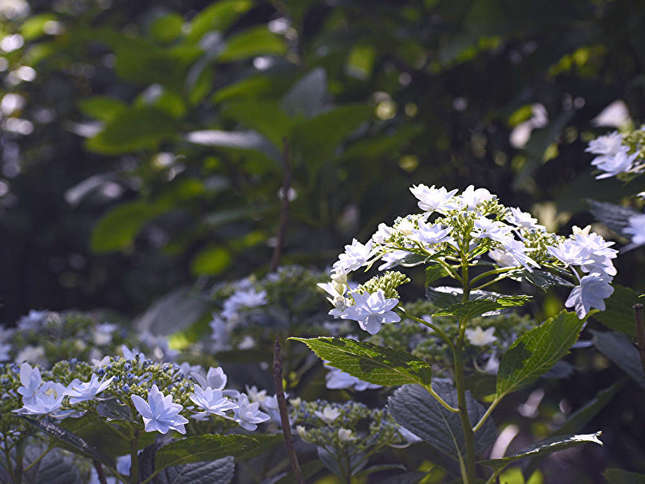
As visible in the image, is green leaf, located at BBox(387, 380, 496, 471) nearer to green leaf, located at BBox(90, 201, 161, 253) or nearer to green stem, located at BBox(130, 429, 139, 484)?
green stem, located at BBox(130, 429, 139, 484)

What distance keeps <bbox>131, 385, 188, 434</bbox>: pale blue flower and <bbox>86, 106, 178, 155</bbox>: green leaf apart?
2.99 ft

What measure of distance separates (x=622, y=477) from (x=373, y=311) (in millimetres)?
283

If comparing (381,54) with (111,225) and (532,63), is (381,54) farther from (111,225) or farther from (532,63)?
(111,225)

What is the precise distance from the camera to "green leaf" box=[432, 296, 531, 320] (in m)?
→ 0.45

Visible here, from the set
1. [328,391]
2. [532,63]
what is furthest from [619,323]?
[532,63]

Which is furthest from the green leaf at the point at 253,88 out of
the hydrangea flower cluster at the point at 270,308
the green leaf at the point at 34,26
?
the green leaf at the point at 34,26

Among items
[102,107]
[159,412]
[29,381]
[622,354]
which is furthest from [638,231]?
[102,107]

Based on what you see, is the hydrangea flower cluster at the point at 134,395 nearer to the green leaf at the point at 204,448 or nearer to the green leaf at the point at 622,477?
the green leaf at the point at 204,448

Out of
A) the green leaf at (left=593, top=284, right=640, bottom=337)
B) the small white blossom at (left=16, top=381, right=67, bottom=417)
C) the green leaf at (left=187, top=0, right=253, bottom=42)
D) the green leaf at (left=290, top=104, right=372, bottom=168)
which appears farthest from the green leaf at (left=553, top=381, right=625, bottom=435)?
the green leaf at (left=187, top=0, right=253, bottom=42)

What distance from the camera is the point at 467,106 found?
4.21 ft

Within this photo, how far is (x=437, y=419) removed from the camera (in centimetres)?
56

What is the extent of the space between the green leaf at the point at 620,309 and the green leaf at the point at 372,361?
18 cm

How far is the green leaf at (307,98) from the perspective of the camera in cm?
115

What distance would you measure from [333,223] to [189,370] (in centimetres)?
65
